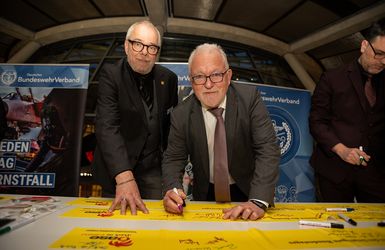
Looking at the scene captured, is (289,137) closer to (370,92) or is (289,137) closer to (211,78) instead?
(370,92)

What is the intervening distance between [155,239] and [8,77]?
347 cm

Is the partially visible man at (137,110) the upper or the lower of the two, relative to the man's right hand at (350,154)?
upper

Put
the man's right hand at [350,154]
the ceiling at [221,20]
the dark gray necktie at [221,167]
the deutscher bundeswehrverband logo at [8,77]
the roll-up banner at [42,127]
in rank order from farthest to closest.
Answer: the ceiling at [221,20] < the deutscher bundeswehrverband logo at [8,77] < the roll-up banner at [42,127] < the man's right hand at [350,154] < the dark gray necktie at [221,167]

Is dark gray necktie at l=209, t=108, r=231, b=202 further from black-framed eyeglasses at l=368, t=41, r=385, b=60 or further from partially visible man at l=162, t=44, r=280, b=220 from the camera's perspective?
black-framed eyeglasses at l=368, t=41, r=385, b=60

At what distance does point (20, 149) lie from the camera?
3273mm

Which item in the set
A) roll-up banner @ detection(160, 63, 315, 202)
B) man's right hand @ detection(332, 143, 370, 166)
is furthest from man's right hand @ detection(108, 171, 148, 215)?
roll-up banner @ detection(160, 63, 315, 202)

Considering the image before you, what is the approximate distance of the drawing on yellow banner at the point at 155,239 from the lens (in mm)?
761

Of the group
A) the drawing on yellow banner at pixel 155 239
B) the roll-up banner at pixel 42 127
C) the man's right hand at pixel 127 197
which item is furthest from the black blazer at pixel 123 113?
the roll-up banner at pixel 42 127

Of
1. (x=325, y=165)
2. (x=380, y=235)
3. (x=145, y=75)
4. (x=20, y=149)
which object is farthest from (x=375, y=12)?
(x=20, y=149)

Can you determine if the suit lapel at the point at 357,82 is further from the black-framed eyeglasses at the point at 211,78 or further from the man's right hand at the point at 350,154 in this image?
the black-framed eyeglasses at the point at 211,78

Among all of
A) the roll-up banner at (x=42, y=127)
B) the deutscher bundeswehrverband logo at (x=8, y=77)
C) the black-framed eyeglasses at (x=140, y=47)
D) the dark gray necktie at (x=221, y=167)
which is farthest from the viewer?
the deutscher bundeswehrverband logo at (x=8, y=77)

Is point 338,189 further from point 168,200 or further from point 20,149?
point 20,149

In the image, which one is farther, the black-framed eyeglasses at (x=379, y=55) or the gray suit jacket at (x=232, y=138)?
the black-framed eyeglasses at (x=379, y=55)

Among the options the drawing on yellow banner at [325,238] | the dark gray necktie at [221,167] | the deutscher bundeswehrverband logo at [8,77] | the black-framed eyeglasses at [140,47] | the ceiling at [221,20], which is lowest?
the drawing on yellow banner at [325,238]
